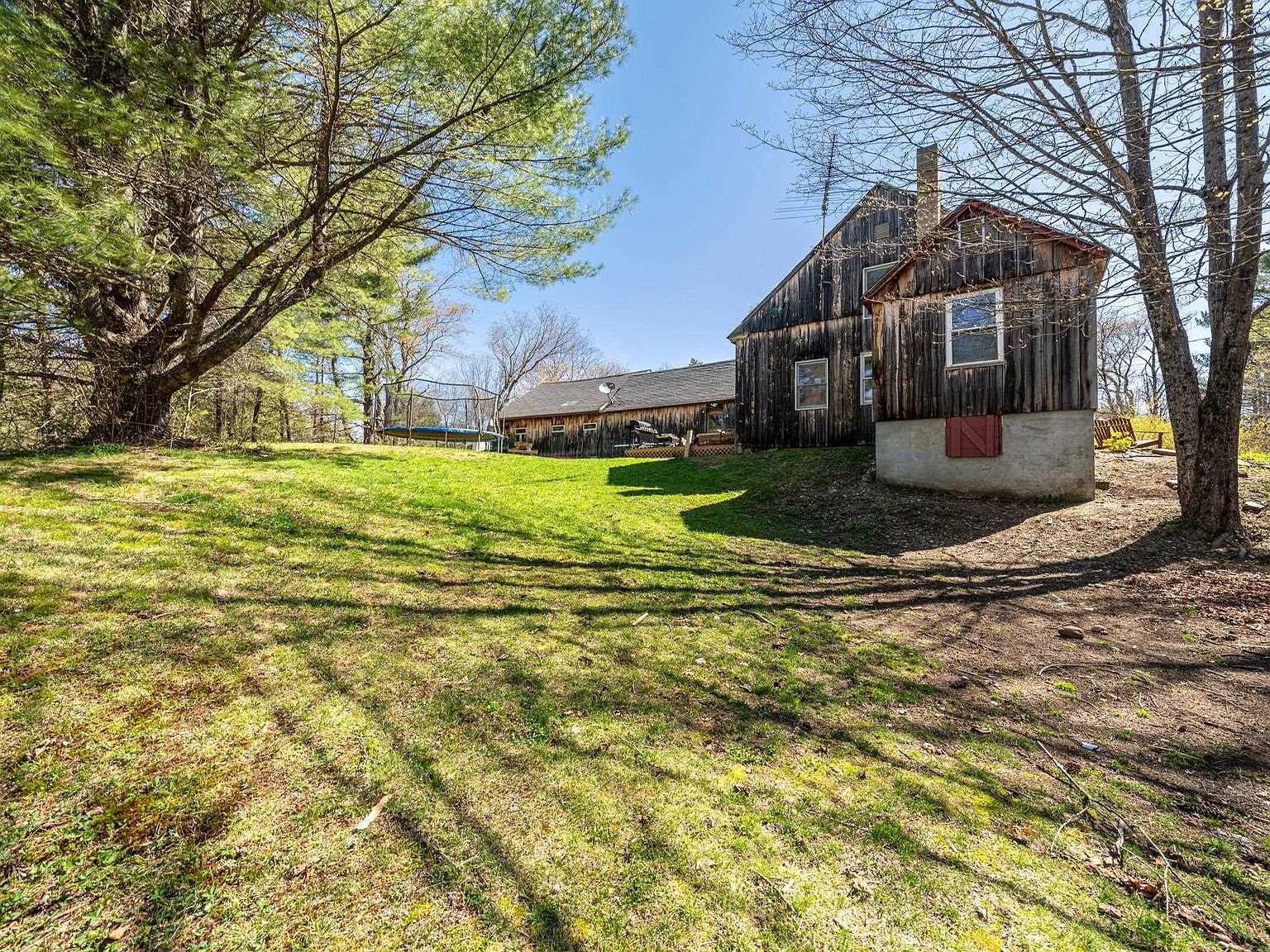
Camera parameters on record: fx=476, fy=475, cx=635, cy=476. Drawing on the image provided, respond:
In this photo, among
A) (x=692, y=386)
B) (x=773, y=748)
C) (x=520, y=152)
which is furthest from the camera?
(x=692, y=386)

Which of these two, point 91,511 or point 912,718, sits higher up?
point 91,511

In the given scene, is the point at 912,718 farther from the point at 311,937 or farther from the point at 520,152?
the point at 520,152

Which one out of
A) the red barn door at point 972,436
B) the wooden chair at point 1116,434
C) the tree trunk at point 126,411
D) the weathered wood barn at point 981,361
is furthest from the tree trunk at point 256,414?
the wooden chair at point 1116,434

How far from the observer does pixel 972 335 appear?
902cm

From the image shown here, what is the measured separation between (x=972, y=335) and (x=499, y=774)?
1062 centimetres

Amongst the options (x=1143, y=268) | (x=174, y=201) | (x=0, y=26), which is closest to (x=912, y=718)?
(x=1143, y=268)

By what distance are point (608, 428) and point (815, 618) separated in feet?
61.6

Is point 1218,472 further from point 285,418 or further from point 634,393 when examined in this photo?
point 285,418

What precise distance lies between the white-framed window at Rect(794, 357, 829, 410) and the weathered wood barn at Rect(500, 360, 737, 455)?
210 inches

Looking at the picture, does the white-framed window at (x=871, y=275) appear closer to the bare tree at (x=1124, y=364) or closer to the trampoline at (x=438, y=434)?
the trampoline at (x=438, y=434)

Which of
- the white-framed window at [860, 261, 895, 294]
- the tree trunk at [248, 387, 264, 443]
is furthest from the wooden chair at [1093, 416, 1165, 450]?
the tree trunk at [248, 387, 264, 443]

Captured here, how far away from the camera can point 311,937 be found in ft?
4.42

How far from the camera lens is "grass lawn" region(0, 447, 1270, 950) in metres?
1.48

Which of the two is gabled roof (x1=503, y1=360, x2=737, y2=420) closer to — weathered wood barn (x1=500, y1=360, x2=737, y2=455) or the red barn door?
weathered wood barn (x1=500, y1=360, x2=737, y2=455)
